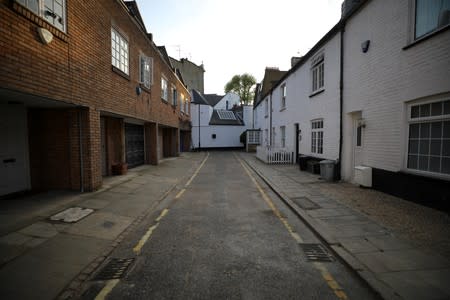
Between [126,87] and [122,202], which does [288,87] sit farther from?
[122,202]

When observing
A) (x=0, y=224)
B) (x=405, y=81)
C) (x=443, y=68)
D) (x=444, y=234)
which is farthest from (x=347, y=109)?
(x=0, y=224)

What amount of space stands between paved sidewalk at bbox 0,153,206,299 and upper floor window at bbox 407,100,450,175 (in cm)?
731

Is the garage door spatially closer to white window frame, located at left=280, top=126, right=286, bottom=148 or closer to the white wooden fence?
the white wooden fence

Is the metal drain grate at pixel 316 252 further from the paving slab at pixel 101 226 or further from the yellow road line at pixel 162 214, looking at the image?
the paving slab at pixel 101 226

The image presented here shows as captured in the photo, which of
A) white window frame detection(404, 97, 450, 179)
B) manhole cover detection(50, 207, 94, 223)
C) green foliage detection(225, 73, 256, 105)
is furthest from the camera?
green foliage detection(225, 73, 256, 105)

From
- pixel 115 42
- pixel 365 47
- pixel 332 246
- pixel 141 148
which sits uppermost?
pixel 115 42

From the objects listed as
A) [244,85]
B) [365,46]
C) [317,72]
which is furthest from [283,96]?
[244,85]

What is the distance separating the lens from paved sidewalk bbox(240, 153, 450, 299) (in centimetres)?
265

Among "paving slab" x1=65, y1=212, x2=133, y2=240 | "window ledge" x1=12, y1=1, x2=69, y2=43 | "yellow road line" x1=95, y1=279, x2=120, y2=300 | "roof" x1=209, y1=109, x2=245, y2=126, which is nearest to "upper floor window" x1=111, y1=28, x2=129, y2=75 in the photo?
"window ledge" x1=12, y1=1, x2=69, y2=43

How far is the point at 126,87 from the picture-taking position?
30.0 ft

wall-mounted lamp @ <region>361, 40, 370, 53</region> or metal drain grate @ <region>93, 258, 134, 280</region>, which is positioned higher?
wall-mounted lamp @ <region>361, 40, 370, 53</region>

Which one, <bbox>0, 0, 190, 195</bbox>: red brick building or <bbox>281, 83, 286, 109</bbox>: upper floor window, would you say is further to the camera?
<bbox>281, 83, 286, 109</bbox>: upper floor window

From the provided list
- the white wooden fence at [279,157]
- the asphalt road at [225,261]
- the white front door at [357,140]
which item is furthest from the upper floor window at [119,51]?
the white wooden fence at [279,157]

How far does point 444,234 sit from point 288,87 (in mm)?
13618
